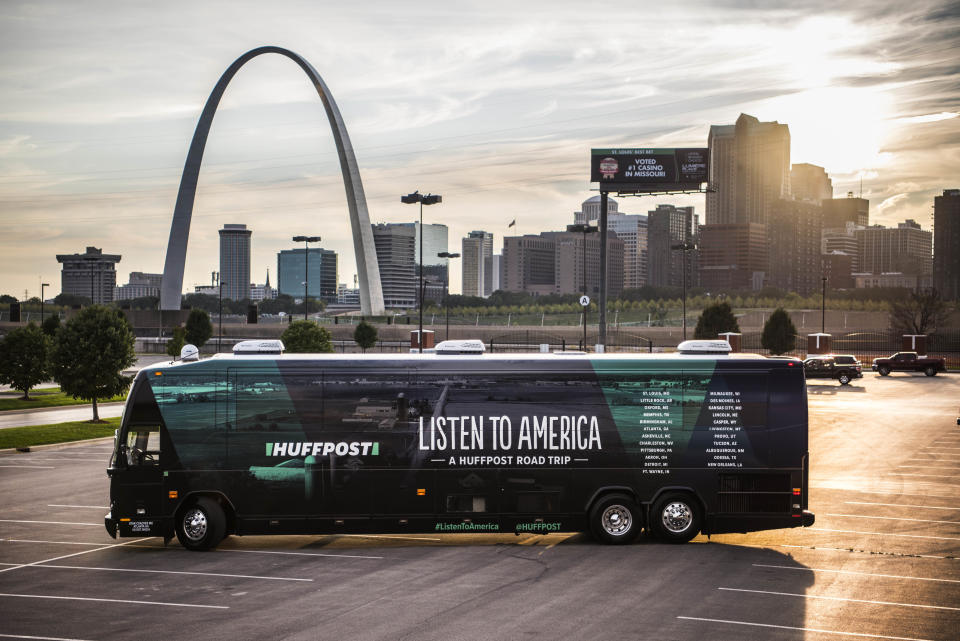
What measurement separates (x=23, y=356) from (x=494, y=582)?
34.3 metres

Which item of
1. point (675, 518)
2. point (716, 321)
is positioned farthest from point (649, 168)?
point (675, 518)

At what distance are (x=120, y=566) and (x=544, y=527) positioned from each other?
686cm

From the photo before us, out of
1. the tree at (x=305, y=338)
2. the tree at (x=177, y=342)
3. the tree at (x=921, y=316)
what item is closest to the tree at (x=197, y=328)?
the tree at (x=177, y=342)

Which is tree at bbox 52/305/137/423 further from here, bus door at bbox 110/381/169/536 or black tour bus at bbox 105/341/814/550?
black tour bus at bbox 105/341/814/550

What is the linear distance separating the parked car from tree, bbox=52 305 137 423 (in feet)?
125

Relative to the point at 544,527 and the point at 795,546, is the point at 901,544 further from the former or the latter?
the point at 544,527

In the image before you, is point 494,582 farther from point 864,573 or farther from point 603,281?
point 603,281

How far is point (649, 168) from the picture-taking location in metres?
63.9

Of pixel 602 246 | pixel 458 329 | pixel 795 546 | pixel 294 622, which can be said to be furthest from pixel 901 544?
pixel 458 329

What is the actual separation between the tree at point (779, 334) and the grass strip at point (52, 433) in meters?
47.0

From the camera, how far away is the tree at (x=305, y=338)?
4275 cm

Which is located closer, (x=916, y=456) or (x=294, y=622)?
(x=294, y=622)

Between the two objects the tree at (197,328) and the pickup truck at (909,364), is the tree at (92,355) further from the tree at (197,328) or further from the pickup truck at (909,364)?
the pickup truck at (909,364)

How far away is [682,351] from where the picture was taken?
15453 millimetres
